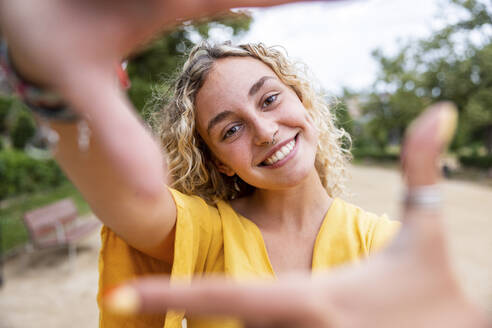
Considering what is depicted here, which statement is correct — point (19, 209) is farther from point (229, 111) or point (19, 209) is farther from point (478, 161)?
point (478, 161)

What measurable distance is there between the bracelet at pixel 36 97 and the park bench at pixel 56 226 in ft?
15.7

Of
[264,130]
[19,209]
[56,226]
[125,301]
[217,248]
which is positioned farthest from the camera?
[19,209]

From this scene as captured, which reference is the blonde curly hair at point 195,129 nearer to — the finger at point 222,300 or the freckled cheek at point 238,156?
the freckled cheek at point 238,156

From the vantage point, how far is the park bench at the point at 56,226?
4809 mm

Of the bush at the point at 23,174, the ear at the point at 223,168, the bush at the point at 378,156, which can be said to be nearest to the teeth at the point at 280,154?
the ear at the point at 223,168

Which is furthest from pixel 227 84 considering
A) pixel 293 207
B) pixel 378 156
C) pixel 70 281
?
pixel 378 156

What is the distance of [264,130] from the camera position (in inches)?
49.0

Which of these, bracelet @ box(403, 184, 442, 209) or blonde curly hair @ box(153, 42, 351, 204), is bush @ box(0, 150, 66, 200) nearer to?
blonde curly hair @ box(153, 42, 351, 204)

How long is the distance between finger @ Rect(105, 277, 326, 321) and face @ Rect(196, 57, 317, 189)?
78 centimetres

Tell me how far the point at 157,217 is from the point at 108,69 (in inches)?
24.2

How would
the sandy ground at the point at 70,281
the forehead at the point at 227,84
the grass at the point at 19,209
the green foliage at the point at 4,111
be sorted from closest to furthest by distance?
1. the forehead at the point at 227,84
2. the sandy ground at the point at 70,281
3. the grass at the point at 19,209
4. the green foliage at the point at 4,111

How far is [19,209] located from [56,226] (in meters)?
3.84

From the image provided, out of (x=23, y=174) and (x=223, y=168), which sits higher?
(x=223, y=168)

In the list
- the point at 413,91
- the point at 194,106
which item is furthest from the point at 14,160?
the point at 413,91
